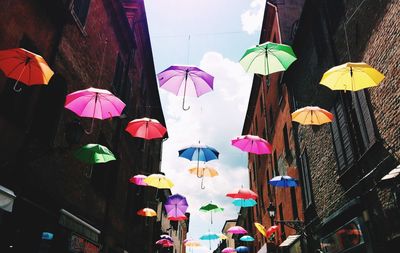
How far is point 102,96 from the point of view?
8.66 metres

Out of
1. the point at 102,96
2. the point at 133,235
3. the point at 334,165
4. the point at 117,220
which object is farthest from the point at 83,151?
the point at 133,235

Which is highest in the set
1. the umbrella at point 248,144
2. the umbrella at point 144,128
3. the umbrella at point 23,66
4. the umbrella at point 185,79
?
the umbrella at point 185,79

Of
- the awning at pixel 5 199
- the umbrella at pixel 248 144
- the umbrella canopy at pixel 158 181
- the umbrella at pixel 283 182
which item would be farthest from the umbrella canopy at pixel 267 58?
the awning at pixel 5 199

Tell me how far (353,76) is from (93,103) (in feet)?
21.2

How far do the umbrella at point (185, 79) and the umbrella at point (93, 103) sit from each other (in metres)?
2.06

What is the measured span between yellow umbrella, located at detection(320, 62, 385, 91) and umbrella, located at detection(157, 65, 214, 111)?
3.75 meters

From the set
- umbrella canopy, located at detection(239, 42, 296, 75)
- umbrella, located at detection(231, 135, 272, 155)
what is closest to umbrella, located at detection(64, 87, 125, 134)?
umbrella canopy, located at detection(239, 42, 296, 75)

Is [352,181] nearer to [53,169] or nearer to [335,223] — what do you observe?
[335,223]

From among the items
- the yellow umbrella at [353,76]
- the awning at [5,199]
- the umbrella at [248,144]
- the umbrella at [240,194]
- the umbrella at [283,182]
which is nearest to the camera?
the awning at [5,199]

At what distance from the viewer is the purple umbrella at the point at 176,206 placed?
18.7 meters

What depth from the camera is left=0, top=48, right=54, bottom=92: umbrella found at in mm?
6180

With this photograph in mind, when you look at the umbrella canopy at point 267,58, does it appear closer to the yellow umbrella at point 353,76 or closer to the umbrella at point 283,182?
the yellow umbrella at point 353,76

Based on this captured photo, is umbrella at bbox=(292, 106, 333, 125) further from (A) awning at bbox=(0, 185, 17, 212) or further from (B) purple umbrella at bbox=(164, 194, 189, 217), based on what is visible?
(B) purple umbrella at bbox=(164, 194, 189, 217)

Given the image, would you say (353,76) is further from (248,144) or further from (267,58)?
(248,144)
